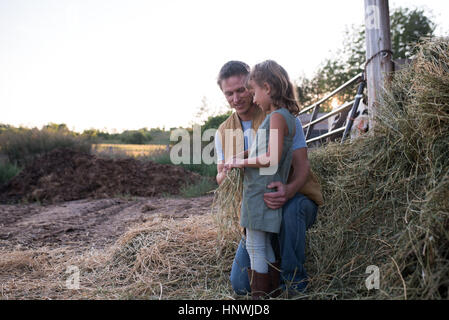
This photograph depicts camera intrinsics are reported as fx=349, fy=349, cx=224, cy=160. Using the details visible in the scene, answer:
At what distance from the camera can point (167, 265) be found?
89.5 inches

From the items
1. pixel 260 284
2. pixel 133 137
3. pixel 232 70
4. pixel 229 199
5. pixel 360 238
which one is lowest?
pixel 260 284

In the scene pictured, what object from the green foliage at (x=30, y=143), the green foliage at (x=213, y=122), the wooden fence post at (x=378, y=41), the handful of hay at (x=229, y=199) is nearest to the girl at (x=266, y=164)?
the handful of hay at (x=229, y=199)

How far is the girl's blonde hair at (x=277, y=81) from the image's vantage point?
1.64 m

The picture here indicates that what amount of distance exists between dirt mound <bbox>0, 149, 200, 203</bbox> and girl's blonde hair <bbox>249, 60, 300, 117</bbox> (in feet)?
20.9

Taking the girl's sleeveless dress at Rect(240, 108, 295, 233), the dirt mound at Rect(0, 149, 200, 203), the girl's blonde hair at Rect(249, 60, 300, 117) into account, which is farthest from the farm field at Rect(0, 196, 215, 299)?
the dirt mound at Rect(0, 149, 200, 203)

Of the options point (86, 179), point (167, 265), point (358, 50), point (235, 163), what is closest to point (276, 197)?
point (235, 163)

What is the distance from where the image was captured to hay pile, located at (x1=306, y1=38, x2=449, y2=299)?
1376 millimetres

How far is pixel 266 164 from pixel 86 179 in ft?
25.3

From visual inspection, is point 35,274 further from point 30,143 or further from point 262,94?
point 30,143

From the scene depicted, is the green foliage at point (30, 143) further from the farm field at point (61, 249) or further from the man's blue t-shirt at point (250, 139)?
the man's blue t-shirt at point (250, 139)

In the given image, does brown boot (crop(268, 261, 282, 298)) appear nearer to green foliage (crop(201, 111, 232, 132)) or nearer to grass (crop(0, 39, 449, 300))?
grass (crop(0, 39, 449, 300))

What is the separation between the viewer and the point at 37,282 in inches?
92.4

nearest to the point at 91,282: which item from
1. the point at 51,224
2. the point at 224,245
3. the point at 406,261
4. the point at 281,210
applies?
the point at 224,245

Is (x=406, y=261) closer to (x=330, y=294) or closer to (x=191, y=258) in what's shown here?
(x=330, y=294)
